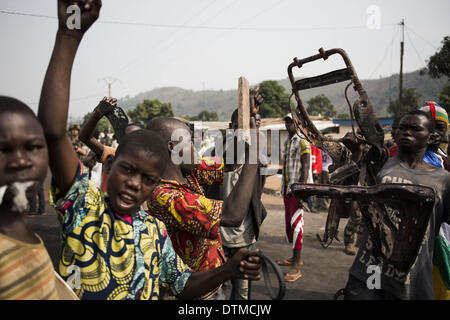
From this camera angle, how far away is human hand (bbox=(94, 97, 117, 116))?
2.81m

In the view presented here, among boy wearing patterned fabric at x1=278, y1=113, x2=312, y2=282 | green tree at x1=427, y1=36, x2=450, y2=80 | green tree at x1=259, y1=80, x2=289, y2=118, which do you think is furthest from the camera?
green tree at x1=259, y1=80, x2=289, y2=118

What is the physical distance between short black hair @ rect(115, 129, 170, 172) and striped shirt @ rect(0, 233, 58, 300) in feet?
1.68

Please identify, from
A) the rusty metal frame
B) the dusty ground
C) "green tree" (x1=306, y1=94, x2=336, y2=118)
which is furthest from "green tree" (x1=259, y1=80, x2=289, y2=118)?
the rusty metal frame

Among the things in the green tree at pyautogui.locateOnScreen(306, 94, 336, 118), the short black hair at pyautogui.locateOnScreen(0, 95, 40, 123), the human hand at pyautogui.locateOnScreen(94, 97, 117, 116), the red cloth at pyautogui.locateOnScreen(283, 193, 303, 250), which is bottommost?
the red cloth at pyautogui.locateOnScreen(283, 193, 303, 250)

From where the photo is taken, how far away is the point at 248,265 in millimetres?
1377

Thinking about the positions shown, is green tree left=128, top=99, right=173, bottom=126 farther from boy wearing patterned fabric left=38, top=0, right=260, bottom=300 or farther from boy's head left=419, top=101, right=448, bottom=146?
boy wearing patterned fabric left=38, top=0, right=260, bottom=300

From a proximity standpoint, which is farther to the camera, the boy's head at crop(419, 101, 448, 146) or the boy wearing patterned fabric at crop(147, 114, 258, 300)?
the boy's head at crop(419, 101, 448, 146)

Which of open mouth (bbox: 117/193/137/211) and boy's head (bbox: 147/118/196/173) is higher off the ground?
boy's head (bbox: 147/118/196/173)

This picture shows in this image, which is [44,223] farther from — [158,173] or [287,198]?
[158,173]

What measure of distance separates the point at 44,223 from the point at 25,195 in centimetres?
700

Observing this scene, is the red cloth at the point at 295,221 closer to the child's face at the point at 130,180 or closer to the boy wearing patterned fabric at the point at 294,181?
the boy wearing patterned fabric at the point at 294,181

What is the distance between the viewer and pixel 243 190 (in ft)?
5.67

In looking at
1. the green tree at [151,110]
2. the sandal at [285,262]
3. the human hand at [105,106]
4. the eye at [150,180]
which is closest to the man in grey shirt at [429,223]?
the eye at [150,180]

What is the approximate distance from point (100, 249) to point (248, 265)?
0.58 meters
